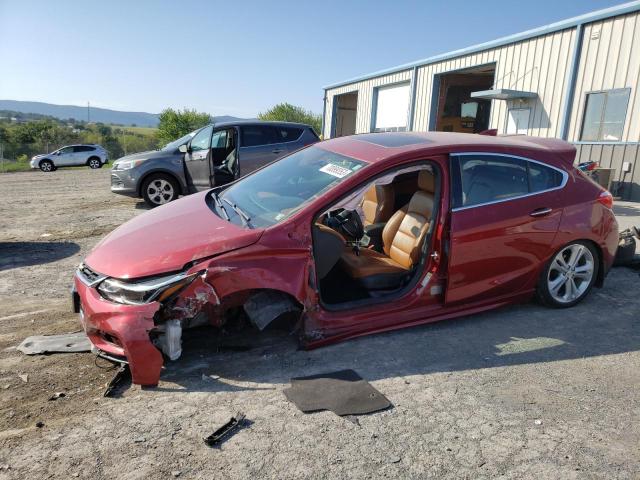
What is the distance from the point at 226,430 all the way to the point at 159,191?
27.2 ft

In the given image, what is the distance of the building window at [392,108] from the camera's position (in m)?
20.1

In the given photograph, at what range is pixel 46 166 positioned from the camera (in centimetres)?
2767

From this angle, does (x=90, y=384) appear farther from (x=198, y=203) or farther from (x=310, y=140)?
(x=310, y=140)

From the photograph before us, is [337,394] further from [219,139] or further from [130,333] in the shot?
[219,139]

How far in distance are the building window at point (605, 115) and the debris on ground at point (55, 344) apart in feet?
40.7

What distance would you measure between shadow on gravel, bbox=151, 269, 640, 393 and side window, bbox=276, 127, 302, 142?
709 centimetres

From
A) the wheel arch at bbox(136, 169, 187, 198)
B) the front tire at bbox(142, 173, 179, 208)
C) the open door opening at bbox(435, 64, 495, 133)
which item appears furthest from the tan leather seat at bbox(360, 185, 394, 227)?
the open door opening at bbox(435, 64, 495, 133)

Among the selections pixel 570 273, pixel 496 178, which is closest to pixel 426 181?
pixel 496 178

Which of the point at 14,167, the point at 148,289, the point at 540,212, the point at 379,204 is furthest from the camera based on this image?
the point at 14,167

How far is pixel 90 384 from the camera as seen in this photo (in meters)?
2.99

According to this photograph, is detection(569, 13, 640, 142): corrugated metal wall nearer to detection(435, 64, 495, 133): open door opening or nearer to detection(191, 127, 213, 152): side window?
detection(435, 64, 495, 133): open door opening

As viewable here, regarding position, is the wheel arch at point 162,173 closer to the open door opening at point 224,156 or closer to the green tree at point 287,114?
the open door opening at point 224,156

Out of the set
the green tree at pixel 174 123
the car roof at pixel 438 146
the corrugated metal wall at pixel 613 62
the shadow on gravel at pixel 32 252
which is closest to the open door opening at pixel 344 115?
the corrugated metal wall at pixel 613 62

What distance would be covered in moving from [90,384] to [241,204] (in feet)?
5.59
